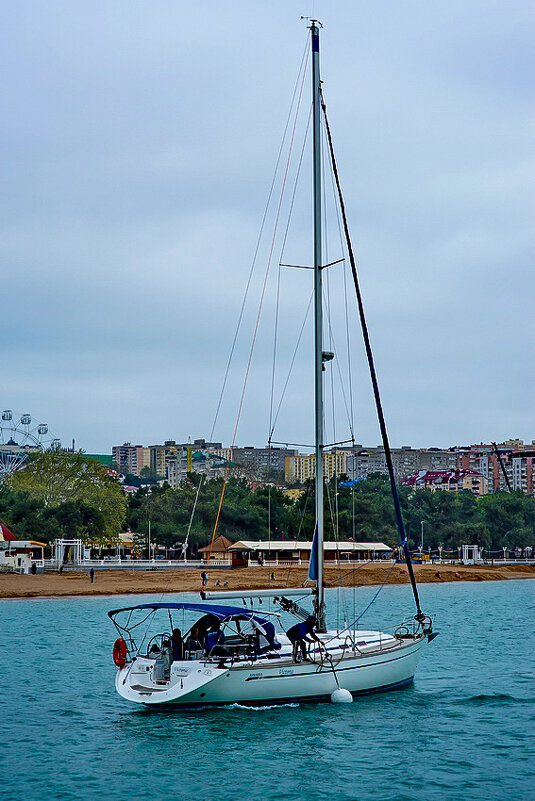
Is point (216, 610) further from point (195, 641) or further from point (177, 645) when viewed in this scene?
point (177, 645)

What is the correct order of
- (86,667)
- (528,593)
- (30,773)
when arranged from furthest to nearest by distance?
(528,593) < (86,667) < (30,773)

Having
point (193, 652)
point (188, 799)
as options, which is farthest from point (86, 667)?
point (188, 799)

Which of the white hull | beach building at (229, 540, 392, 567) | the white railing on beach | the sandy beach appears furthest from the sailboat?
beach building at (229, 540, 392, 567)

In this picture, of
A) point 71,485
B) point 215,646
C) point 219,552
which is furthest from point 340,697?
point 71,485

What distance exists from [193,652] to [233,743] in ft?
10.8

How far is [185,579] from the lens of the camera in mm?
84438

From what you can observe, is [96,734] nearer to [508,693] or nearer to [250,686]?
[250,686]

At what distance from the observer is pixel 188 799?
19.7m

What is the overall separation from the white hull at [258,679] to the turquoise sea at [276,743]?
0.59 meters

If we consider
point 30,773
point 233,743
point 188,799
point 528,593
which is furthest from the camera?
point 528,593

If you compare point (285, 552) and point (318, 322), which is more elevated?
point (318, 322)

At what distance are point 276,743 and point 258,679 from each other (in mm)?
2254

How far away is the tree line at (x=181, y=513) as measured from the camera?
339 feet

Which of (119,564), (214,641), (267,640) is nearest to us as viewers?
(214,641)
